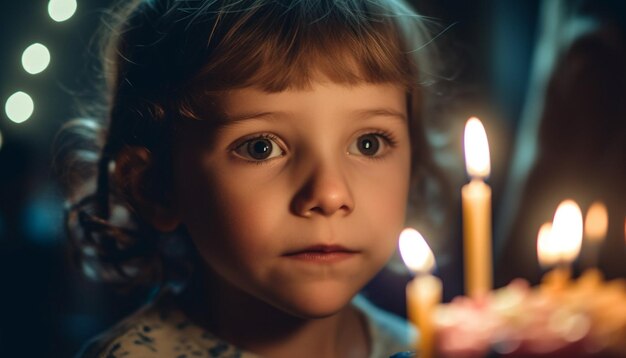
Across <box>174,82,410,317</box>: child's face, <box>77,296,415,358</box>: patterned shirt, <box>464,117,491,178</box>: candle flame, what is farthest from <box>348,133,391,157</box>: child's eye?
<box>77,296,415,358</box>: patterned shirt

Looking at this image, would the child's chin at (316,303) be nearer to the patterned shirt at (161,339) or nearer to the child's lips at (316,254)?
the child's lips at (316,254)

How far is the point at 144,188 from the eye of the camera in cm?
126

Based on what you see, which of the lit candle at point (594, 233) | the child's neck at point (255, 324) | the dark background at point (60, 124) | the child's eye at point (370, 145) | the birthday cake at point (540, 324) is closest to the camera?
the birthday cake at point (540, 324)

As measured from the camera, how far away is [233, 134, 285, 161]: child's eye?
107cm

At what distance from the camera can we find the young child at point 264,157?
1.03m

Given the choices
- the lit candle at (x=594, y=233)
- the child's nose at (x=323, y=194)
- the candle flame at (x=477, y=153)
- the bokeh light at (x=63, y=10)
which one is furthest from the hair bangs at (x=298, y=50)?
the bokeh light at (x=63, y=10)

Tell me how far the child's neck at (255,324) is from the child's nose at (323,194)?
0.26m

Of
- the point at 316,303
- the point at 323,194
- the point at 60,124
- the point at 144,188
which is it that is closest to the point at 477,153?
the point at 323,194

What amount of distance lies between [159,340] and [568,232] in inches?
26.4

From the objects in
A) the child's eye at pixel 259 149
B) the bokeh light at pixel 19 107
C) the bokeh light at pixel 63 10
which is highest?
the bokeh light at pixel 63 10

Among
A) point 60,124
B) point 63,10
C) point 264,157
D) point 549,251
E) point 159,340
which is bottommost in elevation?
point 159,340

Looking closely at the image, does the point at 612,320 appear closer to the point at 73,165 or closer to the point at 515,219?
the point at 515,219

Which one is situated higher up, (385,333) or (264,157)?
(264,157)

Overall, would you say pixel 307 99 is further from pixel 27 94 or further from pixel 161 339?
pixel 27 94
